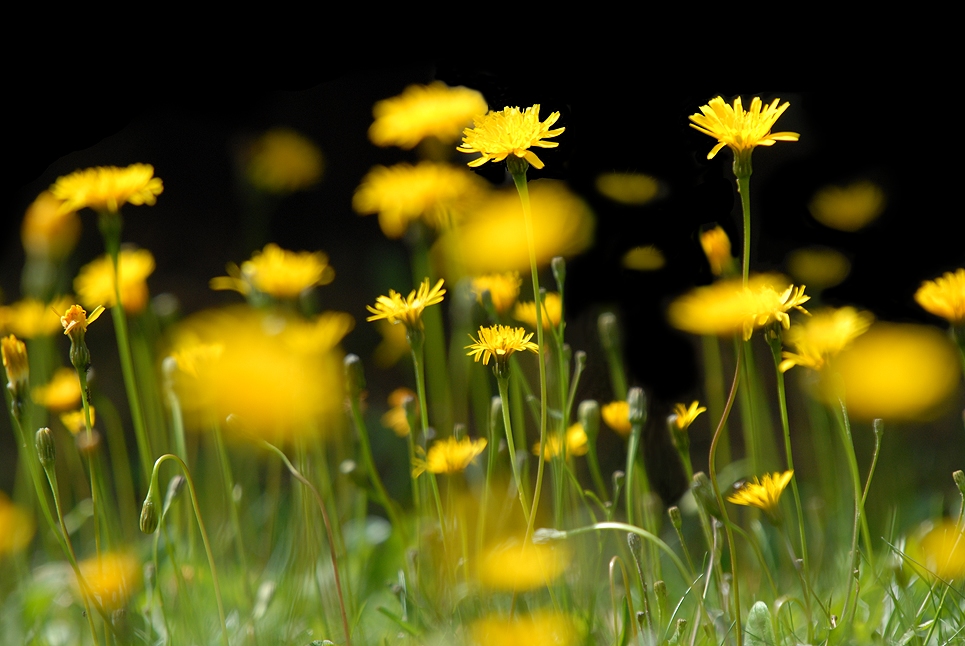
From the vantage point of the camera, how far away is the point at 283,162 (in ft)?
6.25

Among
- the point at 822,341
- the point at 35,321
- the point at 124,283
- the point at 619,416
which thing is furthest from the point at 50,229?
the point at 822,341

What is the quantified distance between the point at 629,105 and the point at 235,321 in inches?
31.5

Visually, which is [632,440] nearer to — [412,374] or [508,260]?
[508,260]

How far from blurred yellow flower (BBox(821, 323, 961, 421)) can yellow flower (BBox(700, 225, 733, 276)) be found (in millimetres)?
291

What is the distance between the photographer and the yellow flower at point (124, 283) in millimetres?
Result: 1197

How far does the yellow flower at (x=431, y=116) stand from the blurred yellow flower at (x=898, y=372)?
2.12 ft

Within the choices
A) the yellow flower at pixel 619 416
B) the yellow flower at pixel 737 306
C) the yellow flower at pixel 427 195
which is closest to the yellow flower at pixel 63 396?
the yellow flower at pixel 427 195

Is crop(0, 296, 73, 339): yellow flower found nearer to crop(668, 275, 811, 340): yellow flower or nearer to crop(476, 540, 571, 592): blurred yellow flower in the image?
crop(476, 540, 571, 592): blurred yellow flower

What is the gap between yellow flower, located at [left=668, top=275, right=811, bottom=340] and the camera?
0.73 m

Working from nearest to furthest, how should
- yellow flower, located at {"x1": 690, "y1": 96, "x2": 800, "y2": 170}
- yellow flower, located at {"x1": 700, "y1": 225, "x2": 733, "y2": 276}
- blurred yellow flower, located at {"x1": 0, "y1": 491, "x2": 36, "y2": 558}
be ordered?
1. yellow flower, located at {"x1": 690, "y1": 96, "x2": 800, "y2": 170}
2. yellow flower, located at {"x1": 700, "y1": 225, "x2": 733, "y2": 276}
3. blurred yellow flower, located at {"x1": 0, "y1": 491, "x2": 36, "y2": 558}

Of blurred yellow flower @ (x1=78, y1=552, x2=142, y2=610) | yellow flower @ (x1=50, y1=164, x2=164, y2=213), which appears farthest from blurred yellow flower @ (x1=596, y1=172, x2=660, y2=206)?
blurred yellow flower @ (x1=78, y1=552, x2=142, y2=610)

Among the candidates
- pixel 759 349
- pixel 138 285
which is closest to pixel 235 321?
pixel 138 285

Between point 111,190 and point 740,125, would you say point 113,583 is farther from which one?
point 740,125

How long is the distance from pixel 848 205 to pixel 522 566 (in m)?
0.82
